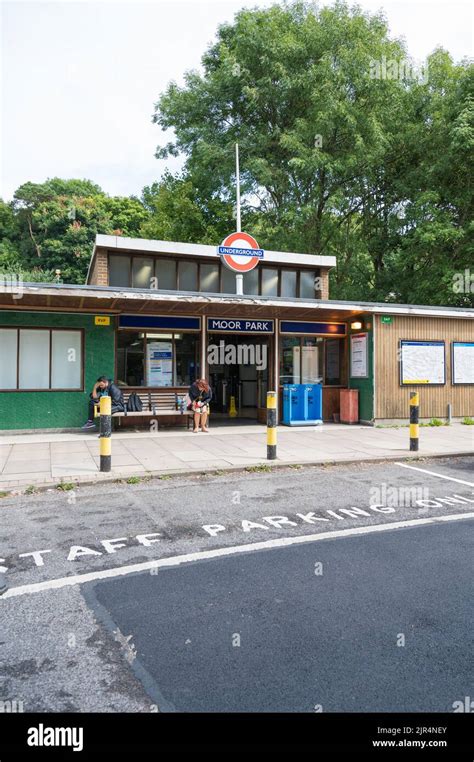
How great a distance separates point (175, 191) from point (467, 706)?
33887 mm

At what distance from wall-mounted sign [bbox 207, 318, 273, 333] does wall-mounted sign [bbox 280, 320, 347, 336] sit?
1.66 ft

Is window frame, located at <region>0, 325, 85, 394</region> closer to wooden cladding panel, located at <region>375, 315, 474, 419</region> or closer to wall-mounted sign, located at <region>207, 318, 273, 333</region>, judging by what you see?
wall-mounted sign, located at <region>207, 318, 273, 333</region>

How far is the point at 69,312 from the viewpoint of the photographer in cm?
1360

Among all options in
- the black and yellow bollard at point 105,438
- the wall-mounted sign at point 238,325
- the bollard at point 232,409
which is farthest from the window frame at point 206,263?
the black and yellow bollard at point 105,438

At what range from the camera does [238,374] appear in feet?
66.9

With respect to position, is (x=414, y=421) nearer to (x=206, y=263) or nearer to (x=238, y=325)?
(x=238, y=325)

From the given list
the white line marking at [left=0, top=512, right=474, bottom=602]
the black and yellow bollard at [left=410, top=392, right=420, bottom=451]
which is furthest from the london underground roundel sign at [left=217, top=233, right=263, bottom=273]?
the white line marking at [left=0, top=512, right=474, bottom=602]

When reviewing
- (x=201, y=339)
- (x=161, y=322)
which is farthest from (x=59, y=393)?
(x=201, y=339)

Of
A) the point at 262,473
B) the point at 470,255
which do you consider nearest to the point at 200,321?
the point at 262,473

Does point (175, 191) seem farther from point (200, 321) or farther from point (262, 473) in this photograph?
point (262, 473)

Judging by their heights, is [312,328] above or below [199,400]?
above

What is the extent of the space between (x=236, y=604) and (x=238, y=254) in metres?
15.1

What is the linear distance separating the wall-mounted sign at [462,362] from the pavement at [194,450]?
2.06 metres

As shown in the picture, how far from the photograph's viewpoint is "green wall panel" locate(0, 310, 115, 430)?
13172 mm
